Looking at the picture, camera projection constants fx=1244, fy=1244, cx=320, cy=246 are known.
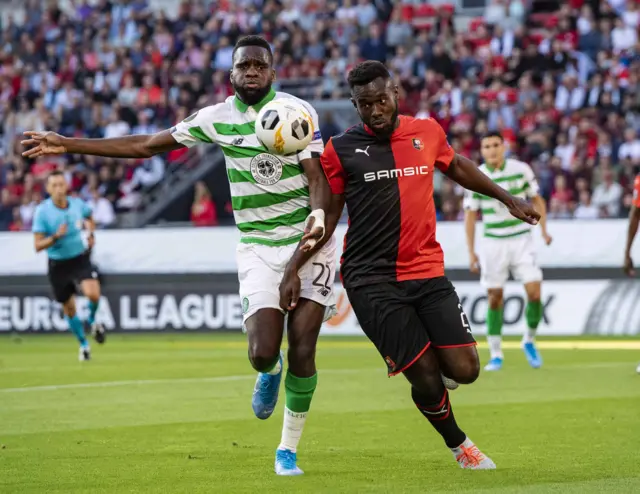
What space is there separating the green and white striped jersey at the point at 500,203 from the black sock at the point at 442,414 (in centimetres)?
755

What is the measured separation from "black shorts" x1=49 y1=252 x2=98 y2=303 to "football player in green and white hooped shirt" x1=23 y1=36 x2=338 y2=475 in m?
10.2

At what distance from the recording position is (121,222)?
25.0 m

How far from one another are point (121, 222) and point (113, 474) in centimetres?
1797

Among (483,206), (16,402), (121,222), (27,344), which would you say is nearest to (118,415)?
(16,402)

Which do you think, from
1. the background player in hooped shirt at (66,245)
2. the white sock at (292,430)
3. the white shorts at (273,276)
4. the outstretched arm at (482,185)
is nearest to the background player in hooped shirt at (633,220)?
the outstretched arm at (482,185)

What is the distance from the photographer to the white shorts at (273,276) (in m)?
7.62

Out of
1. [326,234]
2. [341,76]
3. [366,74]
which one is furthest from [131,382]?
[341,76]

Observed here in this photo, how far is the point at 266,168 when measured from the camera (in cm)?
771

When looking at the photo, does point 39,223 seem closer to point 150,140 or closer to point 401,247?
point 150,140

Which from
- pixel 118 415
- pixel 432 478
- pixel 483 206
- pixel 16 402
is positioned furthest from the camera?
pixel 483 206

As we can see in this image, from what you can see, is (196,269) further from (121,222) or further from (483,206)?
(483,206)

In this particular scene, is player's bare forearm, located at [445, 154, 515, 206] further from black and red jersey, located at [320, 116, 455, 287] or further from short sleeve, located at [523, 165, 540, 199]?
short sleeve, located at [523, 165, 540, 199]

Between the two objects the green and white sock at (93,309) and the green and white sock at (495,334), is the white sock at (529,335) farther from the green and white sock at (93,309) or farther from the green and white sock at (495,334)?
the green and white sock at (93,309)

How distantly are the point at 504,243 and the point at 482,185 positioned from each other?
7.51 m
